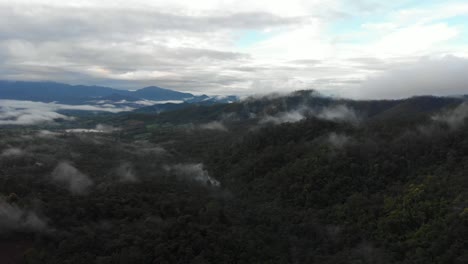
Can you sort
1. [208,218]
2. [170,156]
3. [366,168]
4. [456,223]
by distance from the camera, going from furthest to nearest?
[170,156] < [366,168] < [208,218] < [456,223]

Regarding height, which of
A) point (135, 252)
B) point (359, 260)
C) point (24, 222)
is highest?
point (24, 222)

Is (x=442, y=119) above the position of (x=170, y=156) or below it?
above

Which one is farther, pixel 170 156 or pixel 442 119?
pixel 170 156

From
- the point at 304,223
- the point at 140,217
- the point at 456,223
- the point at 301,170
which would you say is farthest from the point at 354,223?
the point at 140,217

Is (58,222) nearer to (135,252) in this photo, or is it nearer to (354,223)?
(135,252)

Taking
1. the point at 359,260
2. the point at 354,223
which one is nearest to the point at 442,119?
the point at 354,223

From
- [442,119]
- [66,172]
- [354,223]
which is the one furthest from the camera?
[442,119]

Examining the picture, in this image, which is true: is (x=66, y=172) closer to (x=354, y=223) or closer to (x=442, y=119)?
(x=354, y=223)
